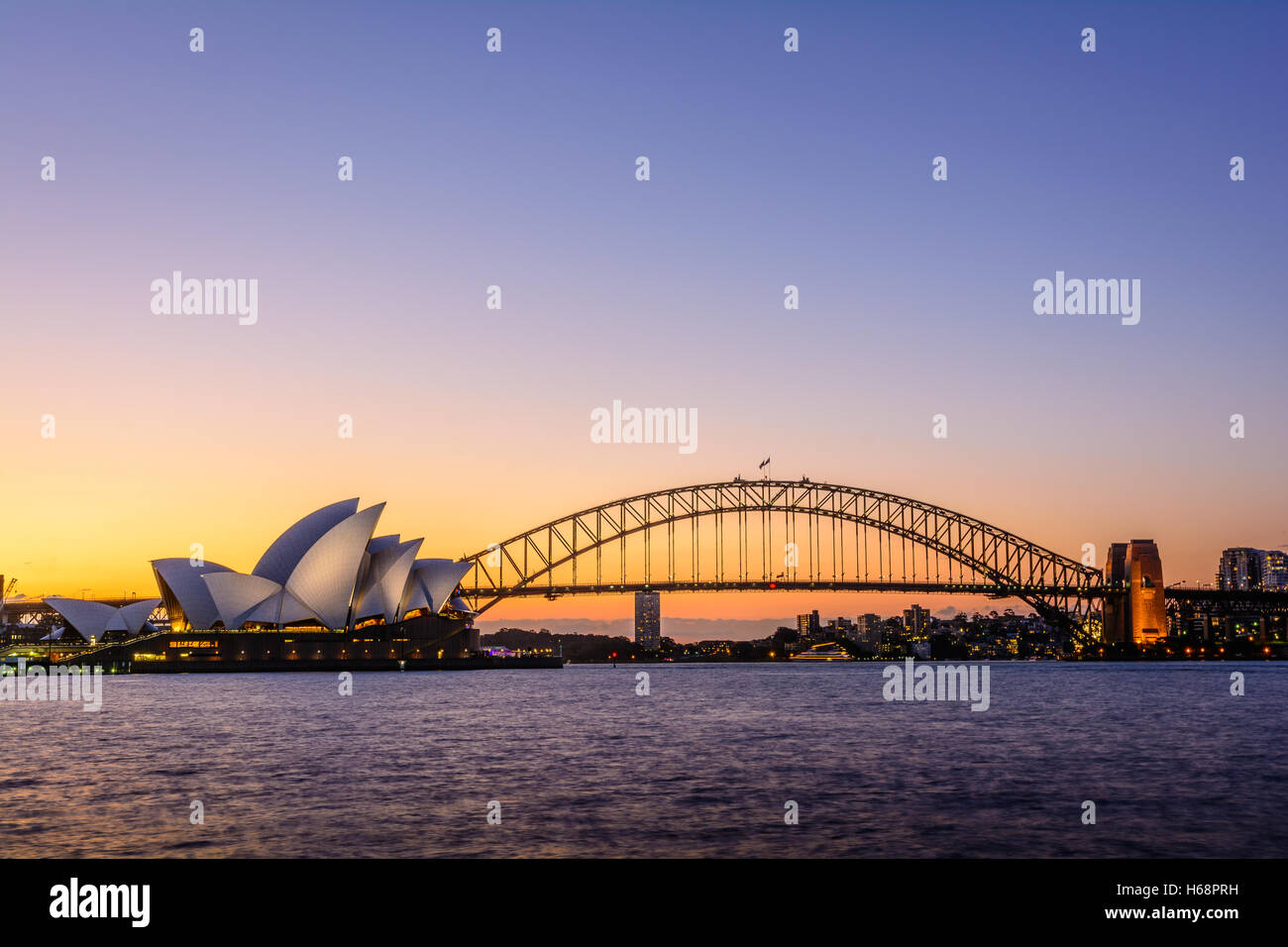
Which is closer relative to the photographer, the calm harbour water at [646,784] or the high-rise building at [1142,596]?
the calm harbour water at [646,784]

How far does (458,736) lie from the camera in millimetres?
32625

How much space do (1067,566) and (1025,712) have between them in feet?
334

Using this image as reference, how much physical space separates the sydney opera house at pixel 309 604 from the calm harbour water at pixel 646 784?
51.5 meters

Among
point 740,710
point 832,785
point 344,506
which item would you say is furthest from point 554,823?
point 344,506

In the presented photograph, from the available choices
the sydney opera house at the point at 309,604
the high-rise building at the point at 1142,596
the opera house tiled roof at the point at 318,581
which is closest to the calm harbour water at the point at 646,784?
the opera house tiled roof at the point at 318,581

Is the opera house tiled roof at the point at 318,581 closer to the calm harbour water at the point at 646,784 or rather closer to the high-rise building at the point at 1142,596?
the calm harbour water at the point at 646,784

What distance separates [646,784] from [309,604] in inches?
3275

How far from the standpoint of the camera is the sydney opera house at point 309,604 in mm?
94375

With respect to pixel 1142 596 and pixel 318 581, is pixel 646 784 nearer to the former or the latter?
pixel 318 581

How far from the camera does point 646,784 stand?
2059 cm

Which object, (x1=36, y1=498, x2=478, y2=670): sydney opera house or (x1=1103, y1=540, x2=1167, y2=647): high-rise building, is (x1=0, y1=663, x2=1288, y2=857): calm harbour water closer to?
(x1=36, y1=498, x2=478, y2=670): sydney opera house

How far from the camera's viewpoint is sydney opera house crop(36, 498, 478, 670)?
94.4 meters

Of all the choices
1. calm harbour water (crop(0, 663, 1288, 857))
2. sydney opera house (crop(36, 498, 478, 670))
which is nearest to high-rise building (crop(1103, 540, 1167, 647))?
sydney opera house (crop(36, 498, 478, 670))

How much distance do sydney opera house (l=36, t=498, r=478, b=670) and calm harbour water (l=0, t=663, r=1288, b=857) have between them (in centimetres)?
5150
